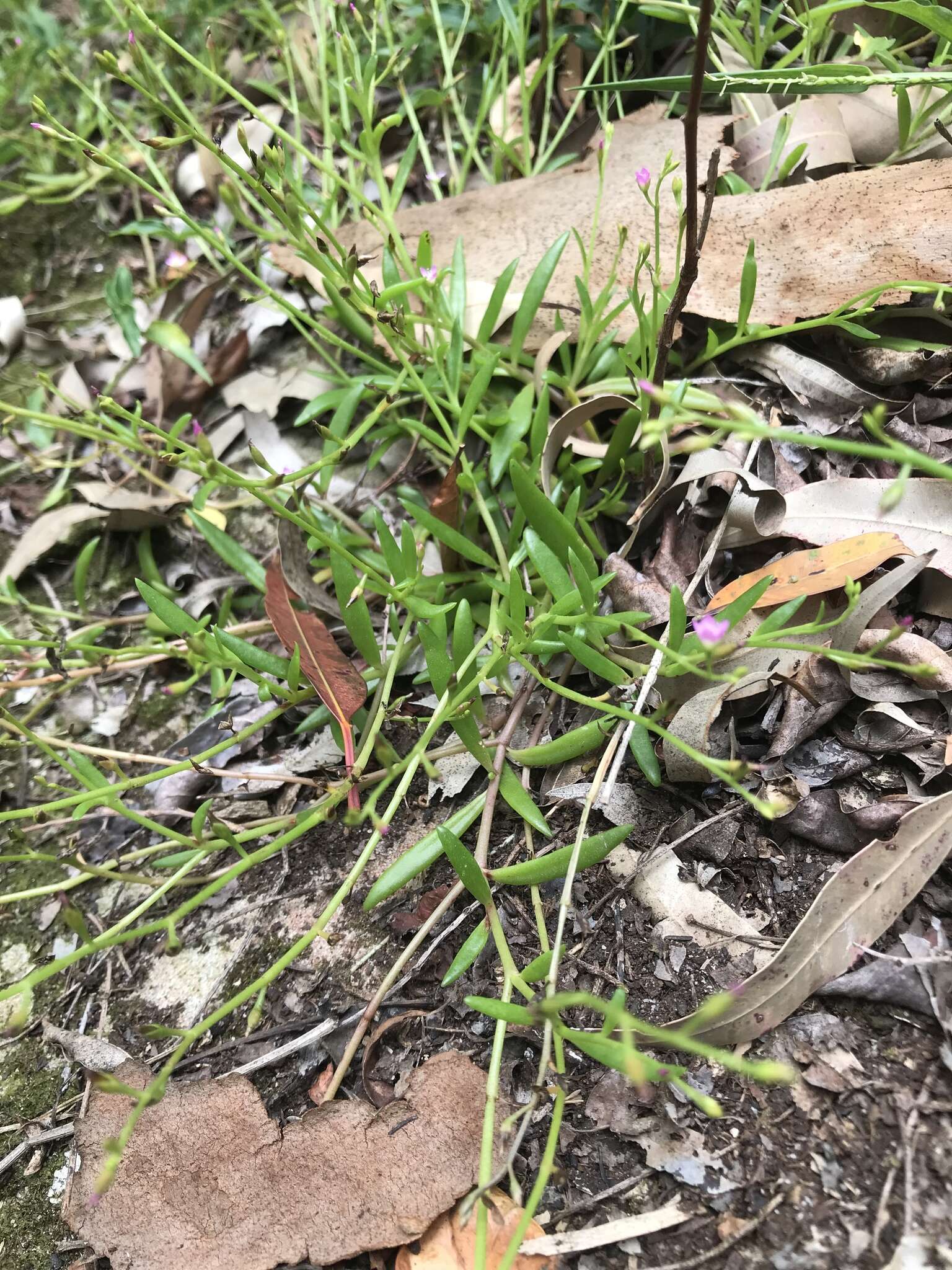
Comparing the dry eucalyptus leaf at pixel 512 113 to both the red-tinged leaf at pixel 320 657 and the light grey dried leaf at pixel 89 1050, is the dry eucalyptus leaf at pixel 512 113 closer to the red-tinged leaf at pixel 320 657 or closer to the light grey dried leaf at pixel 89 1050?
the red-tinged leaf at pixel 320 657

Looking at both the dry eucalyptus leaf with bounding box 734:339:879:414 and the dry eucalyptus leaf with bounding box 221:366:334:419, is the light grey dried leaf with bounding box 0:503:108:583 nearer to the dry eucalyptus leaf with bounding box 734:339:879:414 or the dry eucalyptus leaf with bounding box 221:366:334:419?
the dry eucalyptus leaf with bounding box 221:366:334:419

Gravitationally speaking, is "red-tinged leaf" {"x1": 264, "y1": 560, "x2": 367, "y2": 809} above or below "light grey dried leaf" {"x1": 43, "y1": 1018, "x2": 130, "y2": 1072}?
above

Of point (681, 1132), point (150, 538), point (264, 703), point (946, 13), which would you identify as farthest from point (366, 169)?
point (681, 1132)

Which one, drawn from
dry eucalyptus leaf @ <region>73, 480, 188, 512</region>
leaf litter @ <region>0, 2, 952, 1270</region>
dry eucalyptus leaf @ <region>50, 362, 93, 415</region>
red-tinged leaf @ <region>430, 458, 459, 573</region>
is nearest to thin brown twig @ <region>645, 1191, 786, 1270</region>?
leaf litter @ <region>0, 2, 952, 1270</region>

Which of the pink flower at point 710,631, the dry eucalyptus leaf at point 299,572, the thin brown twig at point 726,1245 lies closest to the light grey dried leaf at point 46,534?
the dry eucalyptus leaf at point 299,572

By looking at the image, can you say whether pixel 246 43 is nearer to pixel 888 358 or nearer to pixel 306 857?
pixel 888 358

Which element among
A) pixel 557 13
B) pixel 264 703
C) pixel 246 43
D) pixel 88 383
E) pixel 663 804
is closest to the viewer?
pixel 663 804
